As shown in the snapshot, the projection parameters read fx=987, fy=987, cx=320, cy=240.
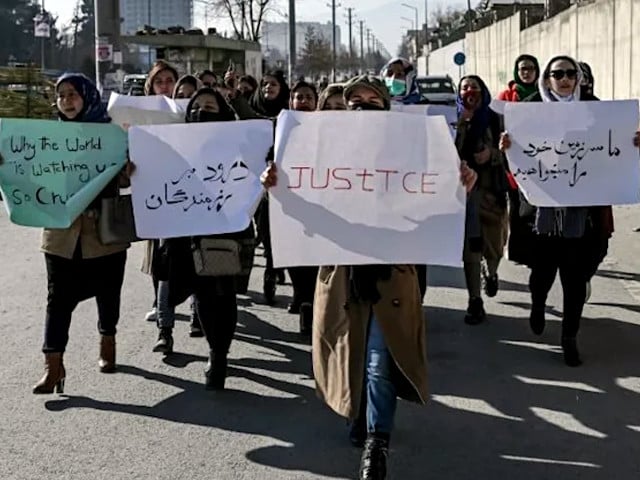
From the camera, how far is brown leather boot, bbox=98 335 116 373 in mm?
6180

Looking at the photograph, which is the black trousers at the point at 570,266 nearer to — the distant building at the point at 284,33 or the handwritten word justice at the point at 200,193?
the handwritten word justice at the point at 200,193

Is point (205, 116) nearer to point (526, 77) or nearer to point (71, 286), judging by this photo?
point (71, 286)

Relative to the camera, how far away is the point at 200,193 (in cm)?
533

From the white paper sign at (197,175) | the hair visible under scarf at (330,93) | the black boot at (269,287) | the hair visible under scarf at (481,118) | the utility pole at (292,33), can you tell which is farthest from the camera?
the utility pole at (292,33)

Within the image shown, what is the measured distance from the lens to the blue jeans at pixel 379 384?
14.3 ft

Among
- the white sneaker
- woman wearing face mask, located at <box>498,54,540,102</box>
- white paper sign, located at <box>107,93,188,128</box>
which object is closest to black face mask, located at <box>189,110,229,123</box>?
white paper sign, located at <box>107,93,188,128</box>

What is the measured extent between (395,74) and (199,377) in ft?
12.3

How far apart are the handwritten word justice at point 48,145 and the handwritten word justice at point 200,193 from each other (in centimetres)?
51

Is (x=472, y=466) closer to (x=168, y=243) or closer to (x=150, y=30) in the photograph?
(x=168, y=243)

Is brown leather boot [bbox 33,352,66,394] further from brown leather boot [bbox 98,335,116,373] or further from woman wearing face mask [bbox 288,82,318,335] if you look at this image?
woman wearing face mask [bbox 288,82,318,335]

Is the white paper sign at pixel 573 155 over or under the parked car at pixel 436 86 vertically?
under

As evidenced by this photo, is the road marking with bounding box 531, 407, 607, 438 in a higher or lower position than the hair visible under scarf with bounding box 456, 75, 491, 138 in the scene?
lower

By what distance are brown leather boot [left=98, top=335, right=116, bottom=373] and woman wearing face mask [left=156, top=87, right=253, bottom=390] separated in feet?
1.91

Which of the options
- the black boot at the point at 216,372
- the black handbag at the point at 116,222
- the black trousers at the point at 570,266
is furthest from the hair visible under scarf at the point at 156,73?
the black trousers at the point at 570,266
